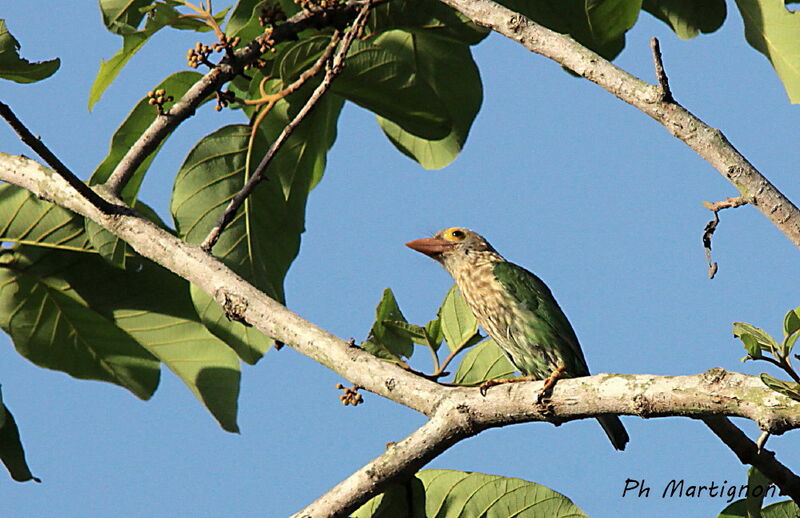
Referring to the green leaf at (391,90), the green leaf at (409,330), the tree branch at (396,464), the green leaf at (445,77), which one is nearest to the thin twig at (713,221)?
the tree branch at (396,464)

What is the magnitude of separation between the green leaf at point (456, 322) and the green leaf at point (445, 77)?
3.02ft

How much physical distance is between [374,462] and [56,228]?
1.94 metres

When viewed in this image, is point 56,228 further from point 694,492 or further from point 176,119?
point 694,492

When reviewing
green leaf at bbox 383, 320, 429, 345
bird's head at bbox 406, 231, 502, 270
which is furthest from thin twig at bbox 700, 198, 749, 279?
bird's head at bbox 406, 231, 502, 270

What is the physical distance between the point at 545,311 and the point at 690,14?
128 cm

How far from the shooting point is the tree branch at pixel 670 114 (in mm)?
1885

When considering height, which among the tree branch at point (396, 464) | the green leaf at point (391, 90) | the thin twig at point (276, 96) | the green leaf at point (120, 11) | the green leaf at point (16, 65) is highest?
the green leaf at point (120, 11)

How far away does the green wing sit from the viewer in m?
3.75

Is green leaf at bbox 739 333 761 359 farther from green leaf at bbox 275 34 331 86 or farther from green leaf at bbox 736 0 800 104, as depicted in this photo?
green leaf at bbox 275 34 331 86

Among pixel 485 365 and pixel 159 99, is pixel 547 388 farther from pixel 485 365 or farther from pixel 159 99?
pixel 159 99

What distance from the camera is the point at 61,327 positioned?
12.9 feet

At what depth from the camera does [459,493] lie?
9.32 ft

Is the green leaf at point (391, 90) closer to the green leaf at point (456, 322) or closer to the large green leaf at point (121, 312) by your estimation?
the green leaf at point (456, 322)

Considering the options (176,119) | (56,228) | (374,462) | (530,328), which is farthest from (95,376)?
(374,462)
